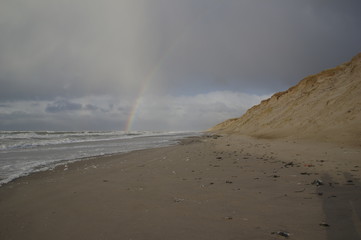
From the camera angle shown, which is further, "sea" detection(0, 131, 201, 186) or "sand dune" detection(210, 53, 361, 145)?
"sand dune" detection(210, 53, 361, 145)

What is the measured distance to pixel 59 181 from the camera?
7605 mm

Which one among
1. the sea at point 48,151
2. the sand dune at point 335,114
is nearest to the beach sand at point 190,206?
the sea at point 48,151

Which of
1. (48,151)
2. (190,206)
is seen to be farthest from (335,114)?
(48,151)

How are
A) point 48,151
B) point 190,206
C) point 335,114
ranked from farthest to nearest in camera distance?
point 335,114
point 48,151
point 190,206

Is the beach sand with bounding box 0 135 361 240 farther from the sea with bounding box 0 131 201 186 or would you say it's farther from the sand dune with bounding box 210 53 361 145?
the sand dune with bounding box 210 53 361 145

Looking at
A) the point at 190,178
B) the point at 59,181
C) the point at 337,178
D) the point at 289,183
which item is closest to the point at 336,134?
the point at 337,178

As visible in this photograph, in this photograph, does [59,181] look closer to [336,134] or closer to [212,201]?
[212,201]

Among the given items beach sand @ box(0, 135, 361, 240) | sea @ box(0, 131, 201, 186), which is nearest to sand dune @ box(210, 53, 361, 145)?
beach sand @ box(0, 135, 361, 240)

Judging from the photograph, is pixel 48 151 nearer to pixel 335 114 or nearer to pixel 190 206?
pixel 190 206

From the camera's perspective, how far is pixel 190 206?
4691 mm

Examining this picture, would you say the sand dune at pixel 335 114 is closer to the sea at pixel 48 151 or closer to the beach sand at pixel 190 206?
the beach sand at pixel 190 206

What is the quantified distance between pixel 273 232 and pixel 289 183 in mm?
3291

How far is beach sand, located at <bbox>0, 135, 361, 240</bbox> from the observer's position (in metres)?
3.51

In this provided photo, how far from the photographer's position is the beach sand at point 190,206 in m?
3.51
